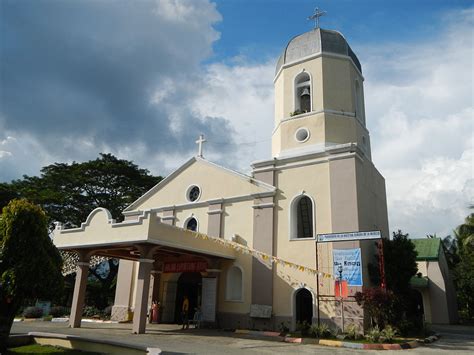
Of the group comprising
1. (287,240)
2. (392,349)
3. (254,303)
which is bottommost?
(392,349)

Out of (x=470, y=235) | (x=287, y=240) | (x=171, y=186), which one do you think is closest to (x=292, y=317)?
(x=287, y=240)

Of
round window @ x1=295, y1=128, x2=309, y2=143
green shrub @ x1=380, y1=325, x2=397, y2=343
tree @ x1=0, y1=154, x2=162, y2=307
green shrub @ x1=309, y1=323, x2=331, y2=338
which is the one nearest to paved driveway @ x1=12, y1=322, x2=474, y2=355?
green shrub @ x1=380, y1=325, x2=397, y2=343

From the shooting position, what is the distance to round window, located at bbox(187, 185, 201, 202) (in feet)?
70.8

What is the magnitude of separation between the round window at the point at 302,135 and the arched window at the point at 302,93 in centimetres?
110

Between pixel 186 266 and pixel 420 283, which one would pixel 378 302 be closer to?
pixel 186 266

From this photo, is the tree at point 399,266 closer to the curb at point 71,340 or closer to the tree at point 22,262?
the curb at point 71,340

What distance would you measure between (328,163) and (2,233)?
496 inches

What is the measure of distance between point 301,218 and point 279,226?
1056 millimetres

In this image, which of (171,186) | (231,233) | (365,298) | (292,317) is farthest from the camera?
(171,186)

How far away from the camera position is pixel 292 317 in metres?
16.8

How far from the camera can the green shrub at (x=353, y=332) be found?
1451 cm

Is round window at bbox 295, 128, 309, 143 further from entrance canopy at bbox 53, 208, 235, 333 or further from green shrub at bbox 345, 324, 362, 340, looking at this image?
green shrub at bbox 345, 324, 362, 340

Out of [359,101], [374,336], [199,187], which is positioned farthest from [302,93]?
[374,336]

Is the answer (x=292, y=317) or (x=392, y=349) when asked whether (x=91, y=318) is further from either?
(x=392, y=349)
